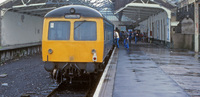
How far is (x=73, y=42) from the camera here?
30.8ft

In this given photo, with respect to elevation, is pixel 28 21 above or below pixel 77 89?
above

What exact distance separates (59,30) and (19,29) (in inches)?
849

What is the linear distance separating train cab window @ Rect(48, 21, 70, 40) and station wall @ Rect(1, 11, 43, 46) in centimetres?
1704

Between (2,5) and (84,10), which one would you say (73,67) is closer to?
(84,10)

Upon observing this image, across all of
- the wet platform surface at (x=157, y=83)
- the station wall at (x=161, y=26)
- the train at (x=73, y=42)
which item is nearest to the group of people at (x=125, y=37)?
the station wall at (x=161, y=26)

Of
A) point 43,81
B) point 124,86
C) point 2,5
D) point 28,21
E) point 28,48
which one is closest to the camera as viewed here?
point 124,86

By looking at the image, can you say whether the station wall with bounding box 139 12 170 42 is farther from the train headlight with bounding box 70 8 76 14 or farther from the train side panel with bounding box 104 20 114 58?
the train headlight with bounding box 70 8 76 14

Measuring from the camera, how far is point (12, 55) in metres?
22.3

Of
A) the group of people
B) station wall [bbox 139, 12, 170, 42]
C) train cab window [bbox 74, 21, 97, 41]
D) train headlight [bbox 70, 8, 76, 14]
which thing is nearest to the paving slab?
train cab window [bbox 74, 21, 97, 41]

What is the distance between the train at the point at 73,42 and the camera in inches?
368

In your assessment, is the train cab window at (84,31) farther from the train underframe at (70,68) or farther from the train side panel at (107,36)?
the train side panel at (107,36)

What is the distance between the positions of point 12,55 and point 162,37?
14603 millimetres

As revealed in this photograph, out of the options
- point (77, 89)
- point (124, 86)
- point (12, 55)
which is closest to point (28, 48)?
point (12, 55)

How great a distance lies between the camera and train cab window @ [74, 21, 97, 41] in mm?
9422
